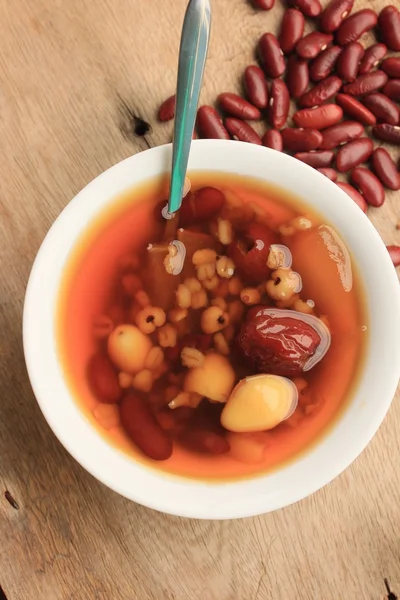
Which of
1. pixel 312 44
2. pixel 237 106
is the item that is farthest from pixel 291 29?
pixel 237 106

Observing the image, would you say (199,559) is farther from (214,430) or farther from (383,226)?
(383,226)

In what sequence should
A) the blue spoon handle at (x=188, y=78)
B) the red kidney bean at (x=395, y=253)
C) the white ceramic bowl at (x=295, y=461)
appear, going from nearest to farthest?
the blue spoon handle at (x=188, y=78), the white ceramic bowl at (x=295, y=461), the red kidney bean at (x=395, y=253)

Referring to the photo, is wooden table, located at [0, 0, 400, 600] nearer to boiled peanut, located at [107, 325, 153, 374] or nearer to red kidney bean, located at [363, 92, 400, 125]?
boiled peanut, located at [107, 325, 153, 374]

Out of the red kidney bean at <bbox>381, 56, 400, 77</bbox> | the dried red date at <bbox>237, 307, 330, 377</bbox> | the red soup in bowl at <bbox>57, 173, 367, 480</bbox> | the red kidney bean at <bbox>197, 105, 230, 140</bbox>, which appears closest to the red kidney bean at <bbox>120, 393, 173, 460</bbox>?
the red soup in bowl at <bbox>57, 173, 367, 480</bbox>

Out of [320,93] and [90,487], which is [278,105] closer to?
[320,93]

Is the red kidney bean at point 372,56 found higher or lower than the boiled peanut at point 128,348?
higher

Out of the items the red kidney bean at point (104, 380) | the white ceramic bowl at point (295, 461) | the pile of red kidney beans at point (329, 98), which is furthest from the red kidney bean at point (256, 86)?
the red kidney bean at point (104, 380)

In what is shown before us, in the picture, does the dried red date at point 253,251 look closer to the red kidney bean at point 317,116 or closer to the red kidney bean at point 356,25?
the red kidney bean at point 317,116
